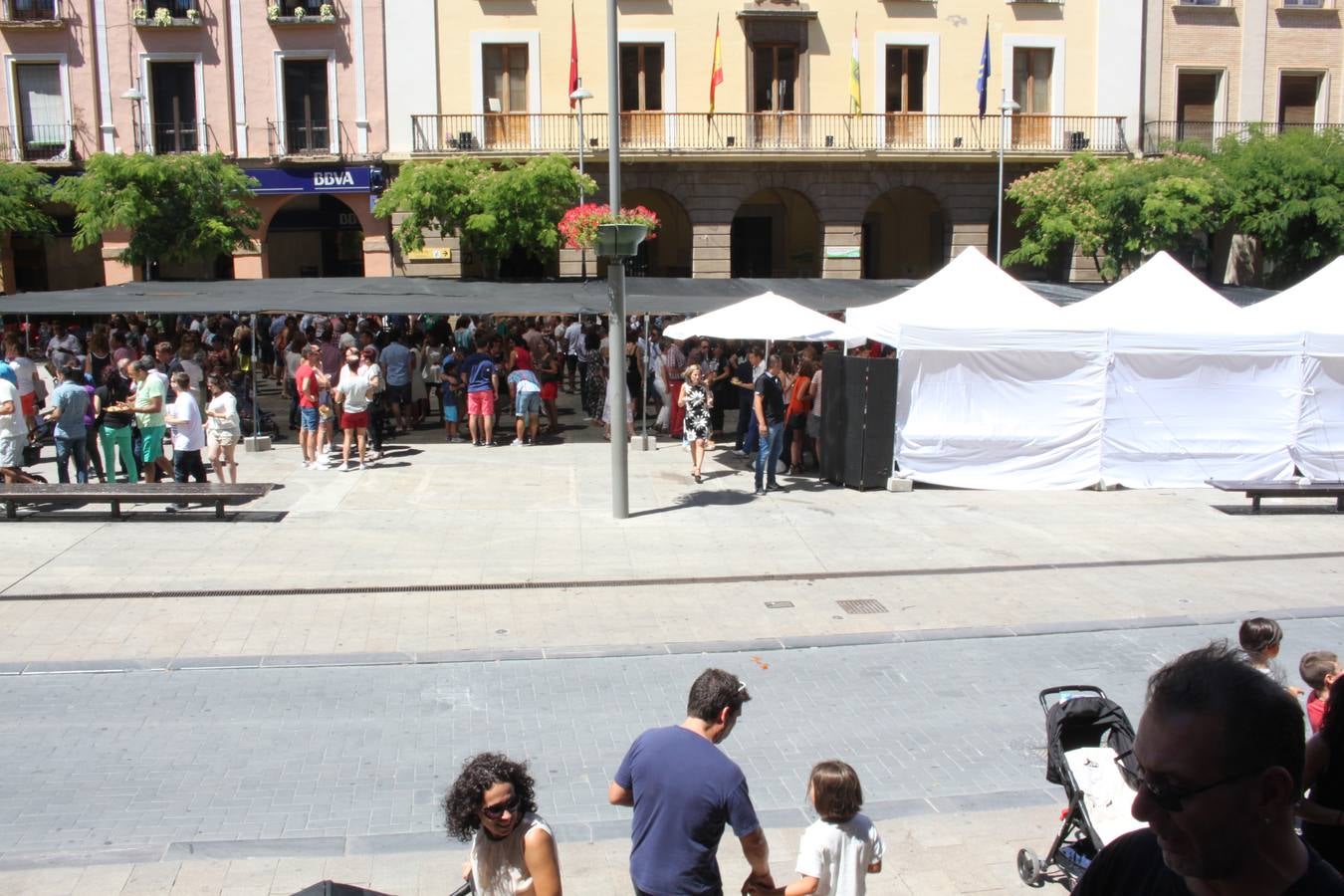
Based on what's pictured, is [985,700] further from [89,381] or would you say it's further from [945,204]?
[945,204]

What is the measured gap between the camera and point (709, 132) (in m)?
29.9

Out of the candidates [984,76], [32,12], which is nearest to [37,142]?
[32,12]

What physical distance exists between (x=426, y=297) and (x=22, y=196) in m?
14.5

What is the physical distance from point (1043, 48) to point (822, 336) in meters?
18.9

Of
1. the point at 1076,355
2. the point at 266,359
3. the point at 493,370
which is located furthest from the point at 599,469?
the point at 266,359

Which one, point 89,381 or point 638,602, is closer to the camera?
point 638,602

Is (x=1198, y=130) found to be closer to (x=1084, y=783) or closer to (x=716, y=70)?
(x=716, y=70)

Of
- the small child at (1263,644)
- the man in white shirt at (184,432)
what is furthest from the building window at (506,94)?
the small child at (1263,644)

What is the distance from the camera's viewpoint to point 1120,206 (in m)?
26.8

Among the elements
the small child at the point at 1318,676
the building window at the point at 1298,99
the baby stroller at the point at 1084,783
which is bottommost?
the baby stroller at the point at 1084,783

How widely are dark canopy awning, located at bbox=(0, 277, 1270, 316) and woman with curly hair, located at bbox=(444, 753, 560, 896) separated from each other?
47.1 feet

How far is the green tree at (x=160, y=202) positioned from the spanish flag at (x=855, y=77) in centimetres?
1473

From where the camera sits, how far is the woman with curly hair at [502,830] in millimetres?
3768

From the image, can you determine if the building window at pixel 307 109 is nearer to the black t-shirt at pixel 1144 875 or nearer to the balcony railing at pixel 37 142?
the balcony railing at pixel 37 142
